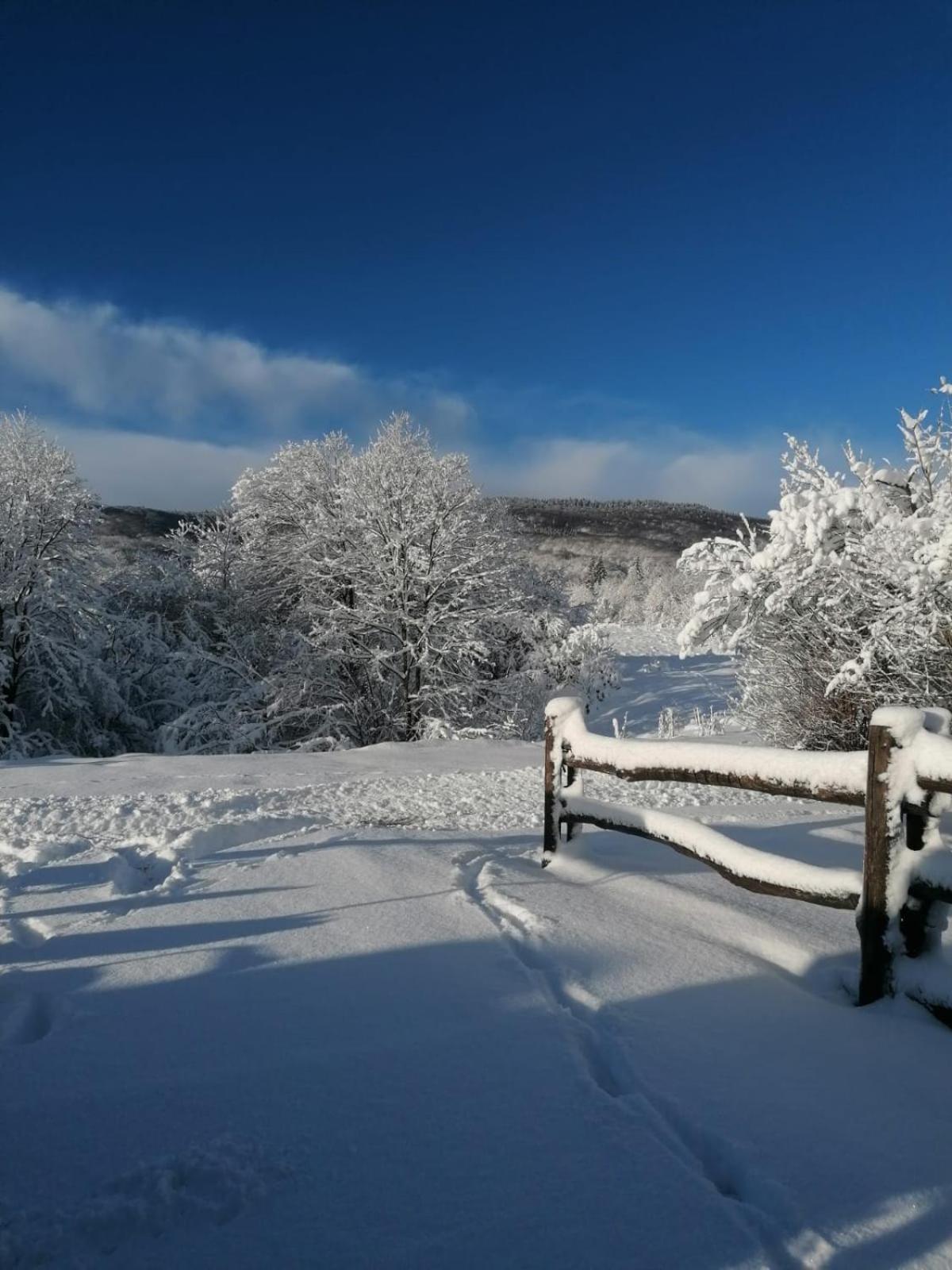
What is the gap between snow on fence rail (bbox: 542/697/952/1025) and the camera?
285cm

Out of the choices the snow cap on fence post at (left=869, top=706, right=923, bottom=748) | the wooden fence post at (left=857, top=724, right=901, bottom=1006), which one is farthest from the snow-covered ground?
the snow cap on fence post at (left=869, top=706, right=923, bottom=748)

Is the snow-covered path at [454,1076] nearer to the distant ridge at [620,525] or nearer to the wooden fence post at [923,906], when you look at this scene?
the wooden fence post at [923,906]

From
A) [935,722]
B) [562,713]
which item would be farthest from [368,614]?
[935,722]

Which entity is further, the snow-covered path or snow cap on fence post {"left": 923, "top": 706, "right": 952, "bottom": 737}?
snow cap on fence post {"left": 923, "top": 706, "right": 952, "bottom": 737}

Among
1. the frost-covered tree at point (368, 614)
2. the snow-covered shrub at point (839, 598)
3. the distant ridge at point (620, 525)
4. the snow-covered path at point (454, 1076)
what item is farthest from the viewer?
the distant ridge at point (620, 525)

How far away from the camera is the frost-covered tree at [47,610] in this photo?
18.1 metres

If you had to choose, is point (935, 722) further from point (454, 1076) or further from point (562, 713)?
point (562, 713)

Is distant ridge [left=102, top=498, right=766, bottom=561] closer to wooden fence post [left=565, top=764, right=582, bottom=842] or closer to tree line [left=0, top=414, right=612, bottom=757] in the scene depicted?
tree line [left=0, top=414, right=612, bottom=757]

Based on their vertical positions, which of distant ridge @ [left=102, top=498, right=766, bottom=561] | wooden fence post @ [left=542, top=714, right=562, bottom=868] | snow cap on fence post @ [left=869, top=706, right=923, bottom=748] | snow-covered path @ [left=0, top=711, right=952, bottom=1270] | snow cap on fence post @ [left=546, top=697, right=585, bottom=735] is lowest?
snow-covered path @ [left=0, top=711, right=952, bottom=1270]

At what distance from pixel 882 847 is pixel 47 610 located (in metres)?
19.8

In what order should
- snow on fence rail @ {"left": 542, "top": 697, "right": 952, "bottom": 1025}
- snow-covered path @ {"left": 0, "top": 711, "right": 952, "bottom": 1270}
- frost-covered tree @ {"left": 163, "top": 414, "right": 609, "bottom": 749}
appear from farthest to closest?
frost-covered tree @ {"left": 163, "top": 414, "right": 609, "bottom": 749} < snow on fence rail @ {"left": 542, "top": 697, "right": 952, "bottom": 1025} < snow-covered path @ {"left": 0, "top": 711, "right": 952, "bottom": 1270}

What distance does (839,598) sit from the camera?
9461 mm

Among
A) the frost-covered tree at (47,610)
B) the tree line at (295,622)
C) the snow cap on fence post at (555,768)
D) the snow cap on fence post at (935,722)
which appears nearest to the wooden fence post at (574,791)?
the snow cap on fence post at (555,768)

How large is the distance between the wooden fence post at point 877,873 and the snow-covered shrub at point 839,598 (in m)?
6.54
